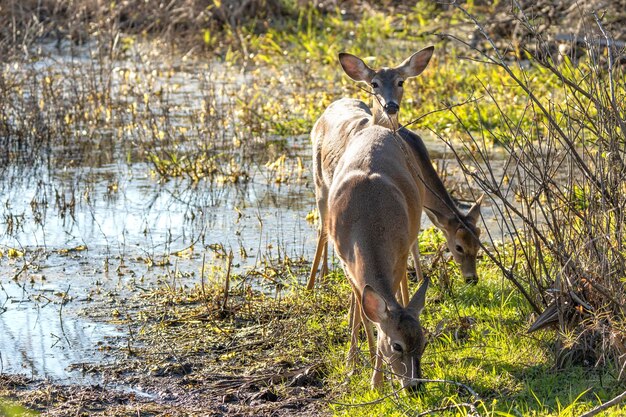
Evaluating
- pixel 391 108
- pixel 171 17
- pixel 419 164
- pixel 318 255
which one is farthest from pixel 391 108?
pixel 171 17

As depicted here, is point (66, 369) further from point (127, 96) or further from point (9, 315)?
point (127, 96)

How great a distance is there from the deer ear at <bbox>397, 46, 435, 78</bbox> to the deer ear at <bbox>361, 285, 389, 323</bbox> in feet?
12.6

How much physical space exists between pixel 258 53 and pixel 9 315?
9732 mm

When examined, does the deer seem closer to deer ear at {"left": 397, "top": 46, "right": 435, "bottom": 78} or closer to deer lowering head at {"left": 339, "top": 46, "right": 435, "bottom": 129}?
deer lowering head at {"left": 339, "top": 46, "right": 435, "bottom": 129}

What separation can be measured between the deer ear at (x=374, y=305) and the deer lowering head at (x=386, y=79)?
248 centimetres

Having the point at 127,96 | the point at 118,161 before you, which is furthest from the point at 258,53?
the point at 118,161

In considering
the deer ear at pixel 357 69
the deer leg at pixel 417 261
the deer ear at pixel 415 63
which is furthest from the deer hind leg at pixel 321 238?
the deer ear at pixel 415 63

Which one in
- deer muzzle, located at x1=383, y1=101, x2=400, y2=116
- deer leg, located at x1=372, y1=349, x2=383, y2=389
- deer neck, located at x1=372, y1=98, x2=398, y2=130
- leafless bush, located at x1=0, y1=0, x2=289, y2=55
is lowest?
deer leg, located at x1=372, y1=349, x2=383, y2=389

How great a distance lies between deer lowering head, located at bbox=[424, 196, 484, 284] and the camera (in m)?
7.66

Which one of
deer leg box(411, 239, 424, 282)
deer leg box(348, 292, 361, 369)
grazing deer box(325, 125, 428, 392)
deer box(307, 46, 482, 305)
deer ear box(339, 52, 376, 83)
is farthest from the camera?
deer ear box(339, 52, 376, 83)

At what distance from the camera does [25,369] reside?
648cm

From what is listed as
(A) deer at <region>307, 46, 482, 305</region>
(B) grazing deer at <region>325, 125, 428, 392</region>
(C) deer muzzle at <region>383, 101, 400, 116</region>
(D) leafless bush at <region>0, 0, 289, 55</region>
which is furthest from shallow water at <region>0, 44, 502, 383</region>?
(D) leafless bush at <region>0, 0, 289, 55</region>

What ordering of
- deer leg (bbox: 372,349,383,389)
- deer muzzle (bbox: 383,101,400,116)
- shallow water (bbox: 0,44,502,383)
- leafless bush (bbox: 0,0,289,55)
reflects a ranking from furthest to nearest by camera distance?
1. leafless bush (bbox: 0,0,289,55)
2. deer muzzle (bbox: 383,101,400,116)
3. shallow water (bbox: 0,44,502,383)
4. deer leg (bbox: 372,349,383,389)

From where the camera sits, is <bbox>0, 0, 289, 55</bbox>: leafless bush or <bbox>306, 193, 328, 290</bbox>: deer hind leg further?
<bbox>0, 0, 289, 55</bbox>: leafless bush
